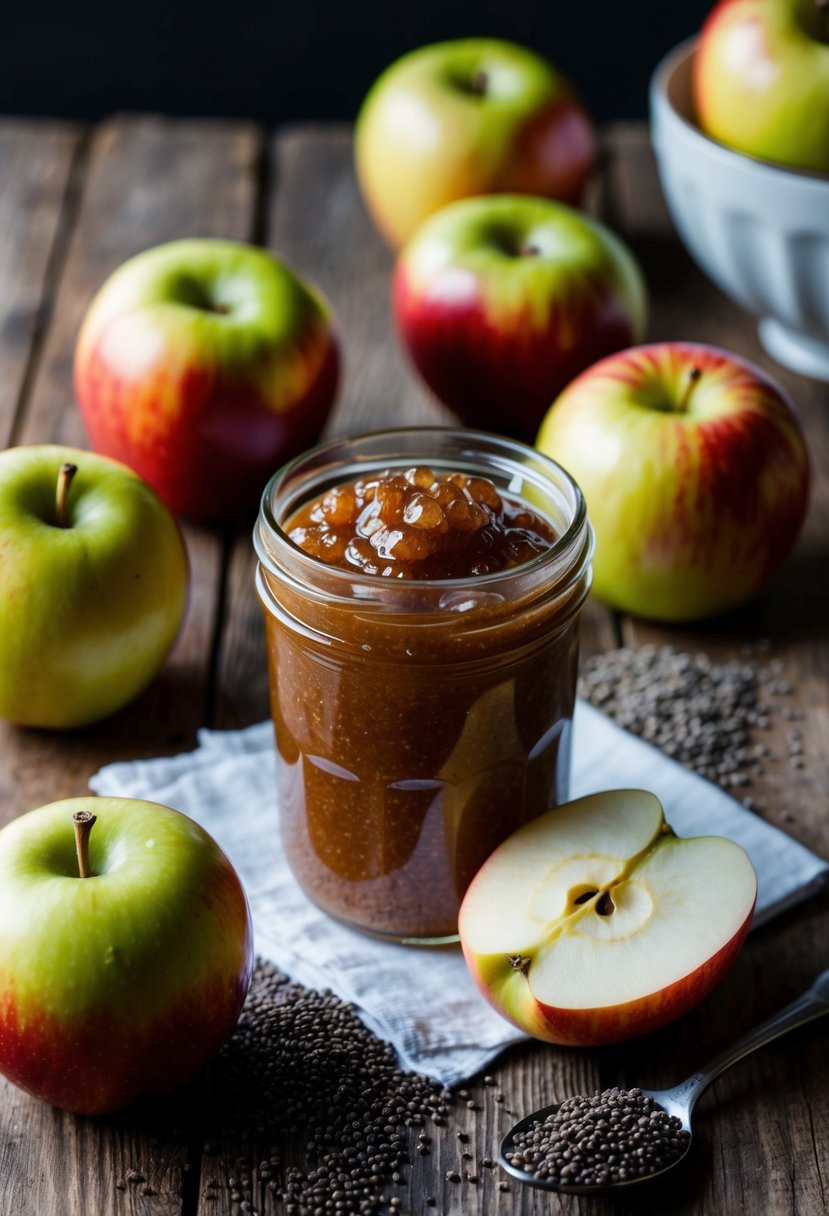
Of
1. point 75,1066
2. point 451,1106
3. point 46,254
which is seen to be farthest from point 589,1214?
point 46,254

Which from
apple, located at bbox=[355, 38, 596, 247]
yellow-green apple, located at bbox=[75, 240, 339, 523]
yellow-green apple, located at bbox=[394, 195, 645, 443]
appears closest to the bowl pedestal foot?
yellow-green apple, located at bbox=[394, 195, 645, 443]

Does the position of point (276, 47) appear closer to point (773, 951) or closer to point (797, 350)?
point (797, 350)

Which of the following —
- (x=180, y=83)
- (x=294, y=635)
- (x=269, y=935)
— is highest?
(x=294, y=635)

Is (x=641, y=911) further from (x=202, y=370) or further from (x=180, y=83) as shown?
(x=180, y=83)

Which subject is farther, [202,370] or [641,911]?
[202,370]

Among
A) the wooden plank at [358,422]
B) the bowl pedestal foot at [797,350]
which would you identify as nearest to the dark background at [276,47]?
the wooden plank at [358,422]

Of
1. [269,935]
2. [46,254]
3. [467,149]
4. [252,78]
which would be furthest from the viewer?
[252,78]
